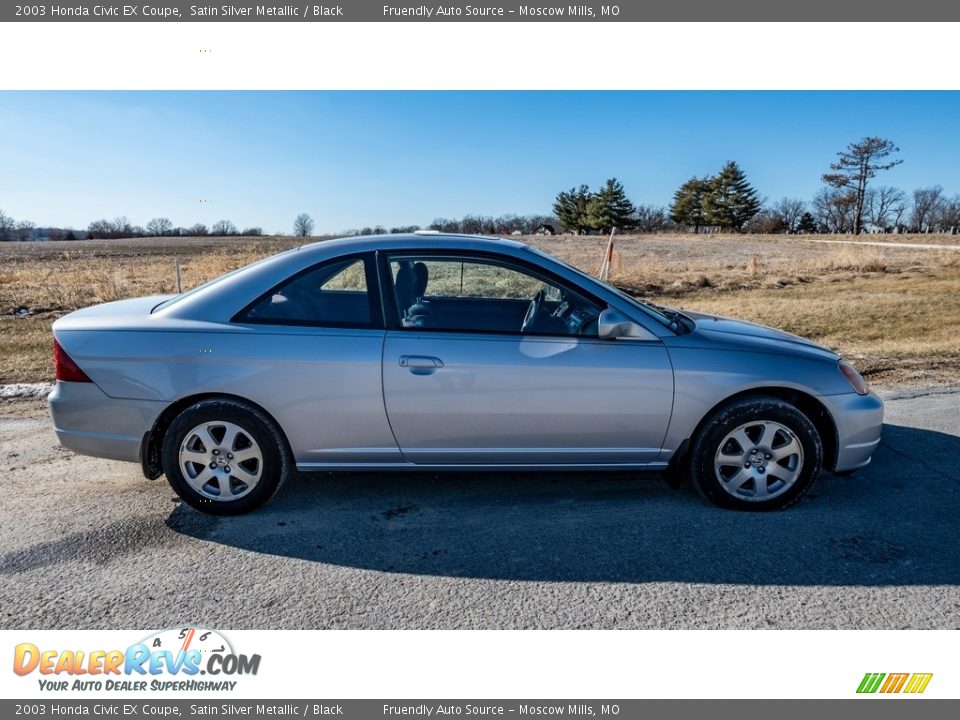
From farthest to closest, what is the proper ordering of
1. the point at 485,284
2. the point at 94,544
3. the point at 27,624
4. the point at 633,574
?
the point at 485,284 → the point at 94,544 → the point at 633,574 → the point at 27,624

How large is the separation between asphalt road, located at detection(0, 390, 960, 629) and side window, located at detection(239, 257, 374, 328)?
1.10 metres

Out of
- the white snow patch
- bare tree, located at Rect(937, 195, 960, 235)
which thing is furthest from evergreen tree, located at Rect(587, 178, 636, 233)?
the white snow patch

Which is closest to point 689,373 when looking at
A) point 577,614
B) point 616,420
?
point 616,420

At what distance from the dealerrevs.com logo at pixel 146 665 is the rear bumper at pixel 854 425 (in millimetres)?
3274

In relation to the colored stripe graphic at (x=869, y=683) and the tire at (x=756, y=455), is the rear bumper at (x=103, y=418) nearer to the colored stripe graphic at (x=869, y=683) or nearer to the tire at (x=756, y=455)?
the tire at (x=756, y=455)

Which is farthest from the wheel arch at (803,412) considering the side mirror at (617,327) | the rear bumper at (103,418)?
the rear bumper at (103,418)

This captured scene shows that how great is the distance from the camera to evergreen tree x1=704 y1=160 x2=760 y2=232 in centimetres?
7888

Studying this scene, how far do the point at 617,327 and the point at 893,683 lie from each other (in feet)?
6.49

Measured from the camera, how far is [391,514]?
12.4ft

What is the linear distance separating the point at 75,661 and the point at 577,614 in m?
2.05

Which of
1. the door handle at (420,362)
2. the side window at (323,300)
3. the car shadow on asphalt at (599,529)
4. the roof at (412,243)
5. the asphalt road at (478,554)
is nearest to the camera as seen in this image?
the asphalt road at (478,554)

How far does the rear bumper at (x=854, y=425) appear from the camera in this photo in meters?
3.82

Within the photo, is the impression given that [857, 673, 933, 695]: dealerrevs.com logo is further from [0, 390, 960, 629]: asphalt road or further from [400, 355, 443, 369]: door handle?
[400, 355, 443, 369]: door handle

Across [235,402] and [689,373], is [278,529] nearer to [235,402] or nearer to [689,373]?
[235,402]
